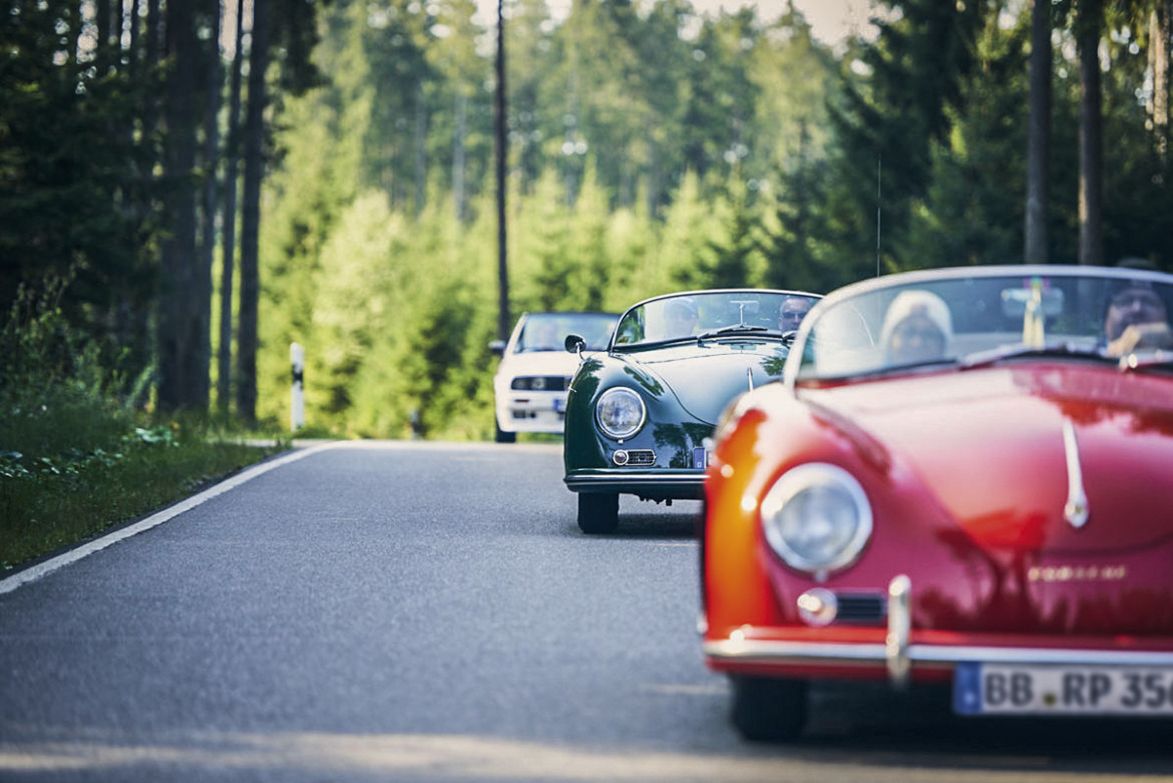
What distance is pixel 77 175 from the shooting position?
23000mm

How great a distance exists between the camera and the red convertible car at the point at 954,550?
535 centimetres

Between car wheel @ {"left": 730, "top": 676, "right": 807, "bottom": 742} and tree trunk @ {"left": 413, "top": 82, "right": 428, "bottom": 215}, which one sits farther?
tree trunk @ {"left": 413, "top": 82, "right": 428, "bottom": 215}

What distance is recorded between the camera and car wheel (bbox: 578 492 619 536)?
38.4ft

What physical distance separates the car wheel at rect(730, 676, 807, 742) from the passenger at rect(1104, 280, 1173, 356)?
1838 millimetres

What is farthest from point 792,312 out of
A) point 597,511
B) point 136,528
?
point 136,528

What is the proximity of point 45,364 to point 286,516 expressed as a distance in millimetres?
8974

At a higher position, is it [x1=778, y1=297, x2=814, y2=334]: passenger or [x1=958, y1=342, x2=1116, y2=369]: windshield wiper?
[x1=778, y1=297, x2=814, y2=334]: passenger

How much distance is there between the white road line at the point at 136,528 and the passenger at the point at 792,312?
403cm

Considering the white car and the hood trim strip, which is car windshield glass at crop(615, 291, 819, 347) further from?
the white car

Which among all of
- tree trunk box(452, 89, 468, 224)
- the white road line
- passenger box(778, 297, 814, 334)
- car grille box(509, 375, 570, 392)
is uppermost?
tree trunk box(452, 89, 468, 224)

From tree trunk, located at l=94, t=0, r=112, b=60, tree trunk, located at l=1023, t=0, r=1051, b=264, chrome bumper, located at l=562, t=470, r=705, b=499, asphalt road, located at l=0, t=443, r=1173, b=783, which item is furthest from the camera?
tree trunk, located at l=94, t=0, r=112, b=60

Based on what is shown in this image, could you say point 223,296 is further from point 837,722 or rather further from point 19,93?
point 837,722

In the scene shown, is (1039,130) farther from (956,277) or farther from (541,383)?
(956,277)

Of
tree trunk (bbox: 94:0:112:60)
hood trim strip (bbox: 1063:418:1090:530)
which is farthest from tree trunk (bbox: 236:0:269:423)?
hood trim strip (bbox: 1063:418:1090:530)
